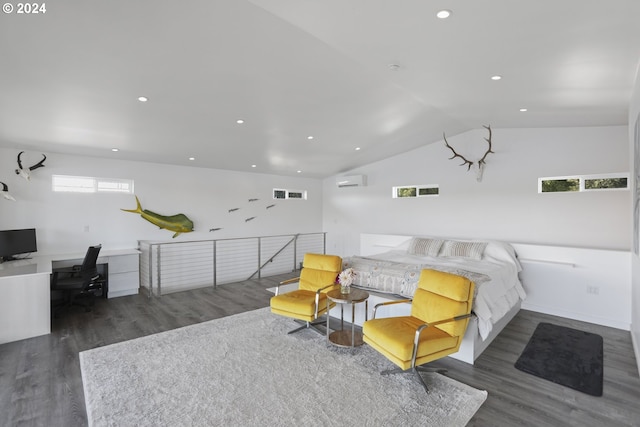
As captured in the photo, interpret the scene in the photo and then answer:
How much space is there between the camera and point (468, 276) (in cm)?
367

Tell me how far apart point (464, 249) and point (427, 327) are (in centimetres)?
291

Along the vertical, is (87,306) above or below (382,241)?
below

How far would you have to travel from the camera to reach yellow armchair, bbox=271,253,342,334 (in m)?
3.58

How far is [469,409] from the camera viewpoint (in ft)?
7.78

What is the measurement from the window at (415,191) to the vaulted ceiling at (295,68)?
5.27ft

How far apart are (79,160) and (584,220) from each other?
27.2 ft

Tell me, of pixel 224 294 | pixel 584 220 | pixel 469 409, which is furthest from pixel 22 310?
pixel 584 220

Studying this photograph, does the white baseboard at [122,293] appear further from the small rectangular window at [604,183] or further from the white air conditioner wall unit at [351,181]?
the small rectangular window at [604,183]

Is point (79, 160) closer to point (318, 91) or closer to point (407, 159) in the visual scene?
point (318, 91)

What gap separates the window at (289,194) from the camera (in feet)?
27.2

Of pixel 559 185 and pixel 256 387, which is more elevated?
pixel 559 185

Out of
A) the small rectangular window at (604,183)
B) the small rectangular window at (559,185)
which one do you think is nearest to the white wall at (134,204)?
the small rectangular window at (559,185)

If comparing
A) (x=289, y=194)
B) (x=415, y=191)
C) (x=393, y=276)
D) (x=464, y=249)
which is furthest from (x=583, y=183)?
(x=289, y=194)

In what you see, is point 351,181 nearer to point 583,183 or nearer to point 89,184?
point 583,183
